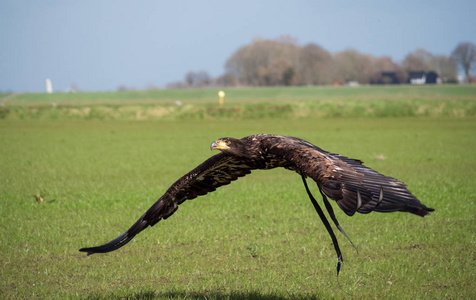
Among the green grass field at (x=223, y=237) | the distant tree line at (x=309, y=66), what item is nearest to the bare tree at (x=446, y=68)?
the distant tree line at (x=309, y=66)

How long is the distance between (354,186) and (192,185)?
2.78 m

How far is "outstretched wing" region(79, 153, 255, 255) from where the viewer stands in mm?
7059

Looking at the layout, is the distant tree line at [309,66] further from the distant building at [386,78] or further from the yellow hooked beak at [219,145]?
the yellow hooked beak at [219,145]

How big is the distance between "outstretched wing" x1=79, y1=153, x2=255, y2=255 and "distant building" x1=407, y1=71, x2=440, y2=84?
147284 mm

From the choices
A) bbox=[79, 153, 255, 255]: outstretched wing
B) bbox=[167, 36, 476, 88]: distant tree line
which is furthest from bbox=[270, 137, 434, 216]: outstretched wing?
A: bbox=[167, 36, 476, 88]: distant tree line

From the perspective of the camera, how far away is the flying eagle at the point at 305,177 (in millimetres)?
5207

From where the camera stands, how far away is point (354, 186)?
5.38 meters

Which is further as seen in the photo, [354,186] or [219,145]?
[219,145]

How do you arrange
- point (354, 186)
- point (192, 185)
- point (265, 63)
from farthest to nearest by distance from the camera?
point (265, 63)
point (192, 185)
point (354, 186)

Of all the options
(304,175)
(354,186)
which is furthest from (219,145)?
(354,186)

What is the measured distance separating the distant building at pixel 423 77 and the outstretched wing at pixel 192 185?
5799 inches

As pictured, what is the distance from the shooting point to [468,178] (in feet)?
56.5

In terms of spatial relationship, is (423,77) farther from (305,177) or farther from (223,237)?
(305,177)

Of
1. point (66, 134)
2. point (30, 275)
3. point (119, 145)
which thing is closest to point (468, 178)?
point (30, 275)
